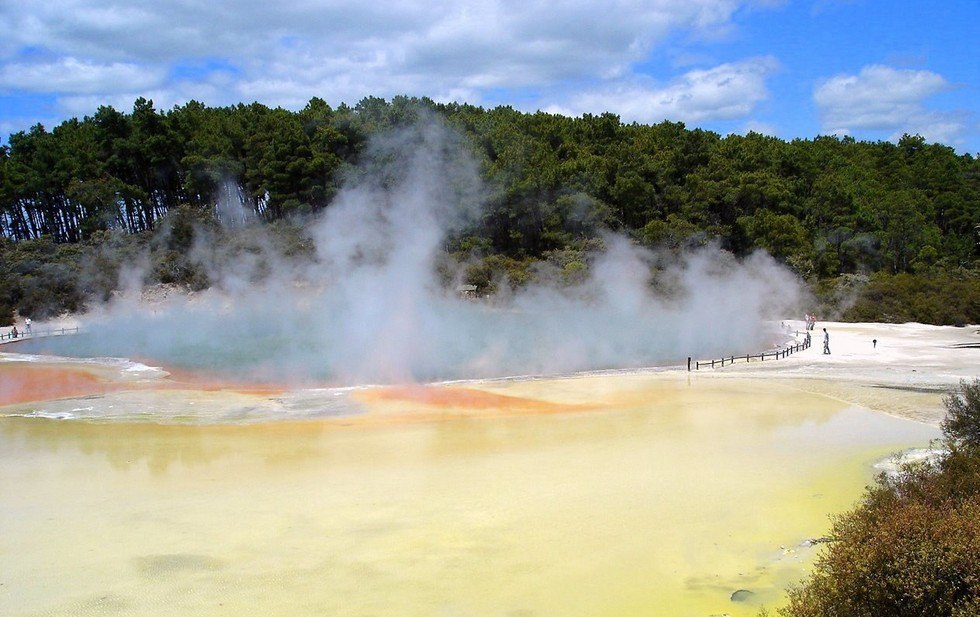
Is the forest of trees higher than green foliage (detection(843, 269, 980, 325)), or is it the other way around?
the forest of trees

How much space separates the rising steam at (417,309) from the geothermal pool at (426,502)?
548 centimetres

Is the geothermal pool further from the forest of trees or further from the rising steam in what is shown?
the forest of trees

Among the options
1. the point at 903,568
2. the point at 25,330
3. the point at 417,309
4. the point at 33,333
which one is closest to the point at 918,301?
the point at 417,309

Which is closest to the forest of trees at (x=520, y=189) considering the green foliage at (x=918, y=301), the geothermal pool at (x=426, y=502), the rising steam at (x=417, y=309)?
the green foliage at (x=918, y=301)

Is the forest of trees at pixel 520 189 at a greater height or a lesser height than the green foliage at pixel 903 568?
greater

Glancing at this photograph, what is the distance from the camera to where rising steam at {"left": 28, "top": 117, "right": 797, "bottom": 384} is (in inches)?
898

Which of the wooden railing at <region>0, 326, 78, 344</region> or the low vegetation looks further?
the wooden railing at <region>0, 326, 78, 344</region>

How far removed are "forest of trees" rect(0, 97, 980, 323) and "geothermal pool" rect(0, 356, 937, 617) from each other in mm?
20752

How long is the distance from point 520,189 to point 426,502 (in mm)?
28554

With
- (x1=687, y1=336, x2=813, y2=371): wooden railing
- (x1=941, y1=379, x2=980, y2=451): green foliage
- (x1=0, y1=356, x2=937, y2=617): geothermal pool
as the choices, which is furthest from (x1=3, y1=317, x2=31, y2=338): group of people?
(x1=941, y1=379, x2=980, y2=451): green foliage

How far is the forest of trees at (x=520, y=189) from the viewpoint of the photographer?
120ft

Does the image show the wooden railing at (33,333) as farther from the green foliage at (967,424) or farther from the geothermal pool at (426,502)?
the green foliage at (967,424)

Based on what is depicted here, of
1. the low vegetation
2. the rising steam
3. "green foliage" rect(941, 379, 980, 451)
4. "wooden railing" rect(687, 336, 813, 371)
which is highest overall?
the rising steam

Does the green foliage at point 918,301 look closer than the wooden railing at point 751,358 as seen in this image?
No
